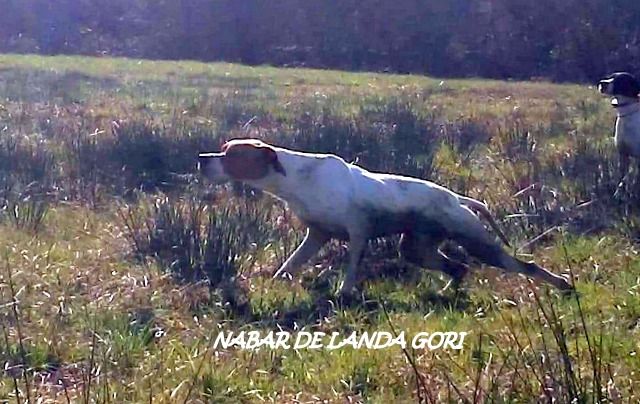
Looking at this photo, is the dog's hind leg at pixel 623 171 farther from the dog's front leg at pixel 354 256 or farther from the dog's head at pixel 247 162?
the dog's head at pixel 247 162

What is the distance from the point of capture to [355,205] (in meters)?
6.56

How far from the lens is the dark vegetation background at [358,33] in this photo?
3139 centimetres

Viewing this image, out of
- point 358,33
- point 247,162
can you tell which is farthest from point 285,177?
point 358,33

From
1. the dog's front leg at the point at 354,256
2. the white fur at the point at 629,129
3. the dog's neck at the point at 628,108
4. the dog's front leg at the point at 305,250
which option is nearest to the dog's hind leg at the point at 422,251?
the dog's front leg at the point at 354,256

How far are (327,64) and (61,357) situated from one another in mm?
28248

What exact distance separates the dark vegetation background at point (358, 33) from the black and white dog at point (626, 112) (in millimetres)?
18987

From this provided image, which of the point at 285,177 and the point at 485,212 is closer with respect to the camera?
the point at 285,177

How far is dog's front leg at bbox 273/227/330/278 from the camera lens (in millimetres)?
6496

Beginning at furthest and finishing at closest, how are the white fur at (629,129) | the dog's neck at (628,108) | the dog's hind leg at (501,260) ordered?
the dog's neck at (628,108) → the white fur at (629,129) → the dog's hind leg at (501,260)

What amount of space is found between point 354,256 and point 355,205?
12.5 inches

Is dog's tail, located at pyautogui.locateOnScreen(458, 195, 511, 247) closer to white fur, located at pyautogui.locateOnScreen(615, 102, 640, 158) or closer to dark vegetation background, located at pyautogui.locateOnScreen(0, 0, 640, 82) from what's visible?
white fur, located at pyautogui.locateOnScreen(615, 102, 640, 158)

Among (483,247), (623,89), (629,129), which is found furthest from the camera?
(623,89)
